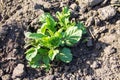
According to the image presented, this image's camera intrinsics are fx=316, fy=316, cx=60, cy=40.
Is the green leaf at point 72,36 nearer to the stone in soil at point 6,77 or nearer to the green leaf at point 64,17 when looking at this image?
the green leaf at point 64,17

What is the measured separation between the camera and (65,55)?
2.56m

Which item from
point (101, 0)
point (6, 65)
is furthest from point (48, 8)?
point (6, 65)

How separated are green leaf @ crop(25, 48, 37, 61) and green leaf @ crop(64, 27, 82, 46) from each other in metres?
0.28

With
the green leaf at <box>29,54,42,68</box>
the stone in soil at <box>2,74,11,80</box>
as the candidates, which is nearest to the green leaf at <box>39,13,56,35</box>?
the green leaf at <box>29,54,42,68</box>

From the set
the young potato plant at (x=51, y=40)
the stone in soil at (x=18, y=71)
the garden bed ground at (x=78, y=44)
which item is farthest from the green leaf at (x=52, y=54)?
the stone in soil at (x=18, y=71)

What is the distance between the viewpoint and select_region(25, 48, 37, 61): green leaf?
8.34 ft

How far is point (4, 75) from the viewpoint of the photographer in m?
2.55

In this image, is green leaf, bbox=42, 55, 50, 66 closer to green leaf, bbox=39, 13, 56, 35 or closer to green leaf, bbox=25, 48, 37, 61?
green leaf, bbox=25, 48, 37, 61

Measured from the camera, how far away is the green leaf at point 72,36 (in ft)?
8.50

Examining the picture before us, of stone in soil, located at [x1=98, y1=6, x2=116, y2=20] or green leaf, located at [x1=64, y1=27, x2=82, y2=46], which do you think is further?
stone in soil, located at [x1=98, y1=6, x2=116, y2=20]

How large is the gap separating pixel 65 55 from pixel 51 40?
17 cm

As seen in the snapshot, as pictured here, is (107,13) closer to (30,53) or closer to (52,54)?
(52,54)

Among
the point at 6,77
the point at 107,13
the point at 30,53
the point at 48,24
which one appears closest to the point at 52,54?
the point at 30,53

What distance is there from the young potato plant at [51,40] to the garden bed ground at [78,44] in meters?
0.07
